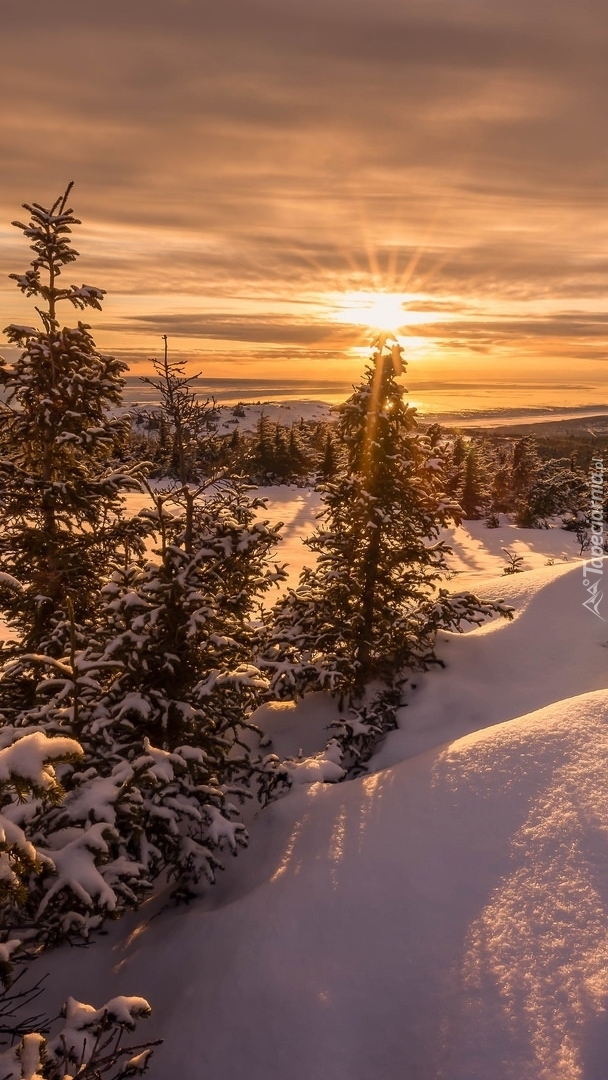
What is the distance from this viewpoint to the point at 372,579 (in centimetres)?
1051

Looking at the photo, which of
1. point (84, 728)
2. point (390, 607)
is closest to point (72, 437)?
point (84, 728)

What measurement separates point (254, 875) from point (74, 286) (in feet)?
27.7

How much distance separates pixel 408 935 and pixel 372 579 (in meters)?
6.12

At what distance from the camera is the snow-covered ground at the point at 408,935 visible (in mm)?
4227

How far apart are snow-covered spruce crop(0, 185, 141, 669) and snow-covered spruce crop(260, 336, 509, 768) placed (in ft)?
11.0

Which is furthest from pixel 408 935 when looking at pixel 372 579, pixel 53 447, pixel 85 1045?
pixel 53 447

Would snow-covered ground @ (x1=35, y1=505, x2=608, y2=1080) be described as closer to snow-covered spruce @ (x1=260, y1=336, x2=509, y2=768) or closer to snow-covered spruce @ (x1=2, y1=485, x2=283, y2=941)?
snow-covered spruce @ (x1=2, y1=485, x2=283, y2=941)

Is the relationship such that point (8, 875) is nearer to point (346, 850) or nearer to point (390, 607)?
point (346, 850)

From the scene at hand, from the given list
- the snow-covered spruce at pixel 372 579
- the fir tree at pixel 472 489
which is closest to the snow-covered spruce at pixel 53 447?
the snow-covered spruce at pixel 372 579

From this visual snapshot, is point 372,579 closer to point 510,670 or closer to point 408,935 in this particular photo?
point 510,670

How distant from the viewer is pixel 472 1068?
13.1 feet

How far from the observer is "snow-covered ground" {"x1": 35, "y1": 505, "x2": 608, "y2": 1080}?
423 cm

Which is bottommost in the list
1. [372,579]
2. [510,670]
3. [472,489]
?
[510,670]

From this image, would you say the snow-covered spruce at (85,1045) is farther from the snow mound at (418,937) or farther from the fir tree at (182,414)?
the fir tree at (182,414)
